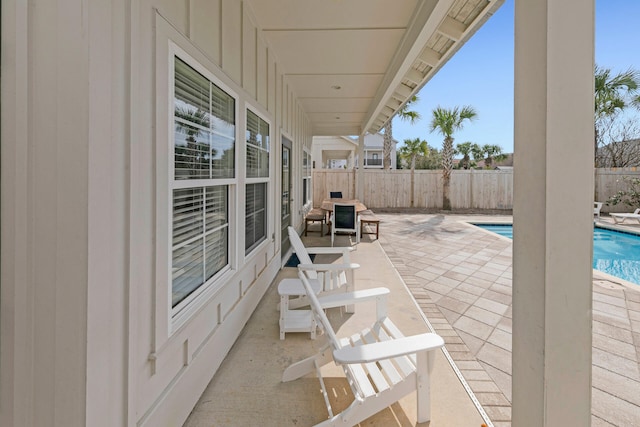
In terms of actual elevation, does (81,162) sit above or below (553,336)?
above

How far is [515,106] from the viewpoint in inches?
46.8

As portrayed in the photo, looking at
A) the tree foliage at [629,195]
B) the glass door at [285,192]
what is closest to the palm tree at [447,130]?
the tree foliage at [629,195]

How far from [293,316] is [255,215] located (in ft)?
4.18

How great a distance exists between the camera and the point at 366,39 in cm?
361

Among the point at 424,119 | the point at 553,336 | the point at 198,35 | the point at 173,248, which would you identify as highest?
the point at 424,119

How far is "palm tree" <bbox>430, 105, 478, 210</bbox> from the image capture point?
13.1 metres

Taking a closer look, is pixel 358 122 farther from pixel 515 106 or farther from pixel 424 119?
pixel 515 106

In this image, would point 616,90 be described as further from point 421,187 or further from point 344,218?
point 344,218

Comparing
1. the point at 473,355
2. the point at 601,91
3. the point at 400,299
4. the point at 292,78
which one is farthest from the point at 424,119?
the point at 473,355

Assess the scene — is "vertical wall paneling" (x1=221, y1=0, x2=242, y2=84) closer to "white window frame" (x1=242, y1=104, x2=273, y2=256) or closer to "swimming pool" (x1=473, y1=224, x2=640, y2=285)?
"white window frame" (x1=242, y1=104, x2=273, y2=256)

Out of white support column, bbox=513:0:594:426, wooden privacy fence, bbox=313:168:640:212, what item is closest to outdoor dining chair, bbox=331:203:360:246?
white support column, bbox=513:0:594:426

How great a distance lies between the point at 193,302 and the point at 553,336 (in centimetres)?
186

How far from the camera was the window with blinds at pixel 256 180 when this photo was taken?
3.17 m

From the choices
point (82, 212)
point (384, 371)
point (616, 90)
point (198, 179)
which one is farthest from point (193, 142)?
point (616, 90)
